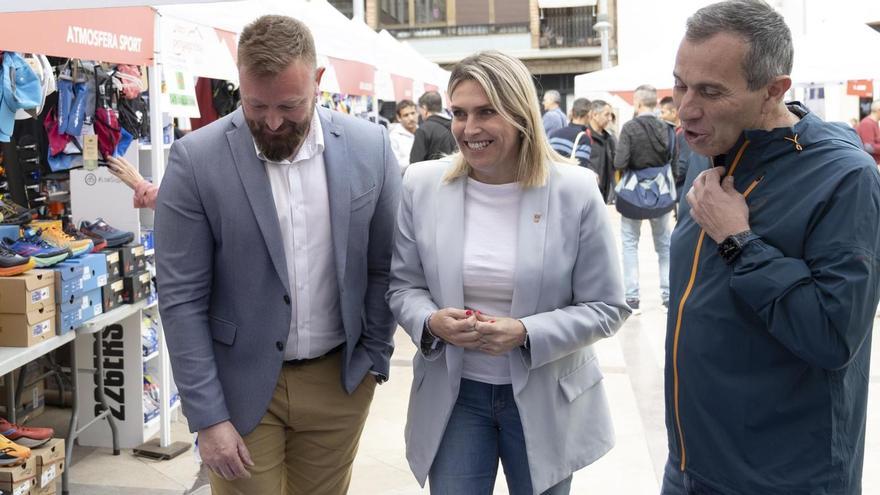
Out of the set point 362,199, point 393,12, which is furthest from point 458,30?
point 362,199

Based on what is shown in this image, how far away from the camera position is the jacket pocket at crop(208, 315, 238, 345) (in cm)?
249

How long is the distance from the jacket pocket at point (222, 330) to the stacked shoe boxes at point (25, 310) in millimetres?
1745

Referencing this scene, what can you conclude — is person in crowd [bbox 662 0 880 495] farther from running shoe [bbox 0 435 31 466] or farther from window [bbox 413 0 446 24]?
window [bbox 413 0 446 24]

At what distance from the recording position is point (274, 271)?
96.4 inches

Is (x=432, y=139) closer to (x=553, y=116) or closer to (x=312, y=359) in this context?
(x=553, y=116)

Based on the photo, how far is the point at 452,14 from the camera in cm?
3472

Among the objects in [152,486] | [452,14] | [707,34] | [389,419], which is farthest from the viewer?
[452,14]

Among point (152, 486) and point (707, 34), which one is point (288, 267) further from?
point (152, 486)

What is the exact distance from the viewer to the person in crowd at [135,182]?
15.3 ft

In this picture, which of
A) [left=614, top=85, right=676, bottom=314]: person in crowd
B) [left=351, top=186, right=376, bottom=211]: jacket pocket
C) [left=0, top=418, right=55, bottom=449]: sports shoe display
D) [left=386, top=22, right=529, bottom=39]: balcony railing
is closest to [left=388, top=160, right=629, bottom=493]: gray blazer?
[left=351, top=186, right=376, bottom=211]: jacket pocket

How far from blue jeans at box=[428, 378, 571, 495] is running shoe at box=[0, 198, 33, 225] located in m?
2.85

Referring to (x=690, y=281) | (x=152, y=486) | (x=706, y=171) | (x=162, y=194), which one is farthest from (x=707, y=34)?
(x=152, y=486)

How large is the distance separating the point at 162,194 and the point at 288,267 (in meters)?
0.38

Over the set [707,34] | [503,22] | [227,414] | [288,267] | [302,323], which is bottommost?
[227,414]
